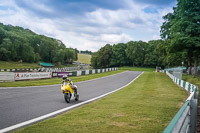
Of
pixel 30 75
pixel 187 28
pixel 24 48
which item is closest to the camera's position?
pixel 30 75

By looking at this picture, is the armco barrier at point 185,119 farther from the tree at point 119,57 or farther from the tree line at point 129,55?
the tree at point 119,57

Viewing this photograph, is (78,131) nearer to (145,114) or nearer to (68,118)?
(68,118)

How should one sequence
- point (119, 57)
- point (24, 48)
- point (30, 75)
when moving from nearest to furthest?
point (30, 75) → point (24, 48) → point (119, 57)

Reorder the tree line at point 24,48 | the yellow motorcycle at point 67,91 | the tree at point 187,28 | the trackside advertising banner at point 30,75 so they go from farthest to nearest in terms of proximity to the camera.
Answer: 1. the tree line at point 24,48
2. the tree at point 187,28
3. the trackside advertising banner at point 30,75
4. the yellow motorcycle at point 67,91

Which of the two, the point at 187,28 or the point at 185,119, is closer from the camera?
the point at 185,119

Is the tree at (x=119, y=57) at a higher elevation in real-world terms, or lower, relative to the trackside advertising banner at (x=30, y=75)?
higher

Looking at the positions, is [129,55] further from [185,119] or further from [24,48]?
[185,119]

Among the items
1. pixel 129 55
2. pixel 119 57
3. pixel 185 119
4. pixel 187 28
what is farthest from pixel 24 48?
pixel 185 119

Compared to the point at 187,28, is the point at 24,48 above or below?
above

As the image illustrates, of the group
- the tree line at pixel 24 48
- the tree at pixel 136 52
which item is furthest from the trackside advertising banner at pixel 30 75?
the tree at pixel 136 52

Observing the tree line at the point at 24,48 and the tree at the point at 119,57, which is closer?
the tree line at the point at 24,48

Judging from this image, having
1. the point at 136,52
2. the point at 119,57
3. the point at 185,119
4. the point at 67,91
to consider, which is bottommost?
the point at 67,91

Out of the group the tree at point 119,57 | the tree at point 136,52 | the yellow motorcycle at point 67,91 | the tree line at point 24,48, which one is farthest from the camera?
the tree at point 119,57

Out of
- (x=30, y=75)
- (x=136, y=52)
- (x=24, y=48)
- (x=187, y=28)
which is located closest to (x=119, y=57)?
(x=136, y=52)
